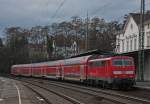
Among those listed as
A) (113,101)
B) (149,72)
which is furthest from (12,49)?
(113,101)

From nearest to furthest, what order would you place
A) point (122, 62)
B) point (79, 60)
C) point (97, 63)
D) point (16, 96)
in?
1. point (16, 96)
2. point (122, 62)
3. point (97, 63)
4. point (79, 60)

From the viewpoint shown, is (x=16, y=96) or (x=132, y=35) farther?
(x=132, y=35)

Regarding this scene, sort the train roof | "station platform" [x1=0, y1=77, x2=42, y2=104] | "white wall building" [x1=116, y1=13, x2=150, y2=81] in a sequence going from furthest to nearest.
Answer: "white wall building" [x1=116, y1=13, x2=150, y2=81]
the train roof
"station platform" [x1=0, y1=77, x2=42, y2=104]

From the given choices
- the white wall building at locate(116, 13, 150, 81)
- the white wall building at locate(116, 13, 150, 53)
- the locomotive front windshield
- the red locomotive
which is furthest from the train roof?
the white wall building at locate(116, 13, 150, 53)

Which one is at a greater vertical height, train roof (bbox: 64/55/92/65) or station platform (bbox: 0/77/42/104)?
train roof (bbox: 64/55/92/65)

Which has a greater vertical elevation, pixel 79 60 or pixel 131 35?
pixel 131 35

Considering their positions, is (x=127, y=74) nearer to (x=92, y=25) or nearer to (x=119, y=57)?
(x=119, y=57)

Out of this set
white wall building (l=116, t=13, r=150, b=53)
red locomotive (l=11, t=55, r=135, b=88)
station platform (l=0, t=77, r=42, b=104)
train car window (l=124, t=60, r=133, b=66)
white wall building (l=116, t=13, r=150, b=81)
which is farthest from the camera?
white wall building (l=116, t=13, r=150, b=53)

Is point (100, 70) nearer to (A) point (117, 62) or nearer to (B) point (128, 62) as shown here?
(A) point (117, 62)

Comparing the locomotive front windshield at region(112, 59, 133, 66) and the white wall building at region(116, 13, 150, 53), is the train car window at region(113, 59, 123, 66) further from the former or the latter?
the white wall building at region(116, 13, 150, 53)

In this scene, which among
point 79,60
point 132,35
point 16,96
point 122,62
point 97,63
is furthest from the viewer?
point 132,35

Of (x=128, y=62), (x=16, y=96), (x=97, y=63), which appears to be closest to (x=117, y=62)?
(x=128, y=62)

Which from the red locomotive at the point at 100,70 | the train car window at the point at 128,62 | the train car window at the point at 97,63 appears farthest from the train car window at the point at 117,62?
the train car window at the point at 97,63

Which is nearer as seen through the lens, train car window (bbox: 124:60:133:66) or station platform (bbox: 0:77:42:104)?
station platform (bbox: 0:77:42:104)
